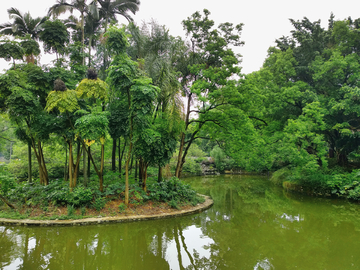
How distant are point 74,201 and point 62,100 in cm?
379

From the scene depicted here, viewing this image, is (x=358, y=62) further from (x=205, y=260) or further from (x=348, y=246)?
(x=205, y=260)

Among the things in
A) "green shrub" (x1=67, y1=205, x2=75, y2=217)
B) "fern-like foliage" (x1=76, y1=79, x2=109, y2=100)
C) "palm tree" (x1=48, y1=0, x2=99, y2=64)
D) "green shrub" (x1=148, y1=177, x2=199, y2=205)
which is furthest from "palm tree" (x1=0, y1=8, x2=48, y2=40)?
"green shrub" (x1=148, y1=177, x2=199, y2=205)

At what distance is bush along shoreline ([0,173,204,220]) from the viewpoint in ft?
26.5

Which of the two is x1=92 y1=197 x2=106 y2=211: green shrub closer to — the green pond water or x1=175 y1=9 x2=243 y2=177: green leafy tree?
the green pond water

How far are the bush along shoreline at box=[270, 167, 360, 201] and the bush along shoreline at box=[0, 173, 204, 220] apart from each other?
9.27m

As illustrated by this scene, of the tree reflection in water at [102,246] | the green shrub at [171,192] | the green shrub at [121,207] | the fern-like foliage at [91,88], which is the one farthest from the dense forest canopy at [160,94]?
the tree reflection in water at [102,246]

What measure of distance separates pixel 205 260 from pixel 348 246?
4.51 m

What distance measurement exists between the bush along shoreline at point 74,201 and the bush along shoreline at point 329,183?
30.4ft

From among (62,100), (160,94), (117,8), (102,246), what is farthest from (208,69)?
(102,246)

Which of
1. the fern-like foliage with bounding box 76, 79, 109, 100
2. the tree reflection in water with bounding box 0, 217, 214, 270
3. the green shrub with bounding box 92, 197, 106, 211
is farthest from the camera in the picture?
the green shrub with bounding box 92, 197, 106, 211

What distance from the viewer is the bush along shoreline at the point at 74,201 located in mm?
8086

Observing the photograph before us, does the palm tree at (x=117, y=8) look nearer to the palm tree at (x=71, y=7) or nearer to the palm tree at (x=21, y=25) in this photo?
the palm tree at (x=71, y=7)

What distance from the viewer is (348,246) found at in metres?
6.57

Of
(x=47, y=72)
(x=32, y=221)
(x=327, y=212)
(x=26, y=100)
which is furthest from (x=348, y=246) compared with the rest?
(x=47, y=72)
